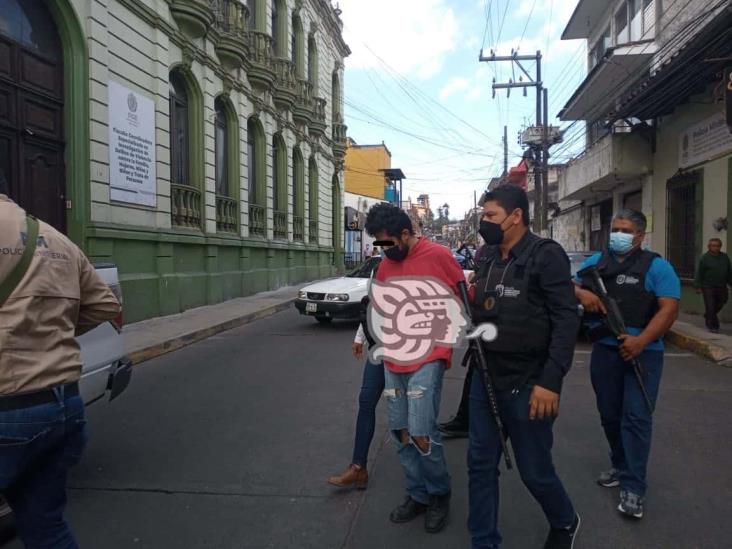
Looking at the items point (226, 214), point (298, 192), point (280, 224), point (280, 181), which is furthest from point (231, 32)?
point (298, 192)

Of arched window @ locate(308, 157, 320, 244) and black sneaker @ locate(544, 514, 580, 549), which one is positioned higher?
arched window @ locate(308, 157, 320, 244)

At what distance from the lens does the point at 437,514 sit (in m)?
3.10

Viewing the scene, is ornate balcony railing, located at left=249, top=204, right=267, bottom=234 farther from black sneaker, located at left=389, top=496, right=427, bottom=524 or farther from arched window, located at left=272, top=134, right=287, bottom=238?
black sneaker, located at left=389, top=496, right=427, bottom=524

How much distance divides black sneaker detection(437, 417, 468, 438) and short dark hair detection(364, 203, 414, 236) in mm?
2129

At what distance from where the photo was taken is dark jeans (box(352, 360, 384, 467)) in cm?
346

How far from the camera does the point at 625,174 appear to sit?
1459 centimetres

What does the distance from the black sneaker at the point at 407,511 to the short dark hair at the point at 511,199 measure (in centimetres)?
172

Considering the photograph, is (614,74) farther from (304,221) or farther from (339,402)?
(339,402)

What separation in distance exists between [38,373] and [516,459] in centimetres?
198

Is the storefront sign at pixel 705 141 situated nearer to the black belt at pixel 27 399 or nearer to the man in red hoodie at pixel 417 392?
the man in red hoodie at pixel 417 392

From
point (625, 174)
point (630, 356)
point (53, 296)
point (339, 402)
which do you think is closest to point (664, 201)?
point (625, 174)

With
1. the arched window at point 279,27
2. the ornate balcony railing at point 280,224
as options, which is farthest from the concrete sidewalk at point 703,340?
the arched window at point 279,27

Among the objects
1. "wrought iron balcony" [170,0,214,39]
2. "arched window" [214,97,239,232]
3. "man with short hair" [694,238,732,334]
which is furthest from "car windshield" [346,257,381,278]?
"wrought iron balcony" [170,0,214,39]

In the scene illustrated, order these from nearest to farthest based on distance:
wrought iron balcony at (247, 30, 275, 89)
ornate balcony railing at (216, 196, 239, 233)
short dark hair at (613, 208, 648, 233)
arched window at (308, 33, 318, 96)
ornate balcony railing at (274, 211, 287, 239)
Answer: short dark hair at (613, 208, 648, 233) → ornate balcony railing at (216, 196, 239, 233) → wrought iron balcony at (247, 30, 275, 89) → ornate balcony railing at (274, 211, 287, 239) → arched window at (308, 33, 318, 96)
